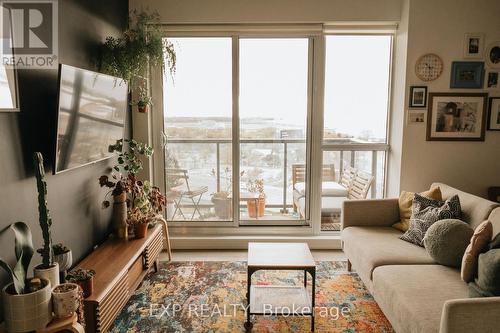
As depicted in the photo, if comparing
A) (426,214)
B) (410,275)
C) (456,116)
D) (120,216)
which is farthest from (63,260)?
(456,116)

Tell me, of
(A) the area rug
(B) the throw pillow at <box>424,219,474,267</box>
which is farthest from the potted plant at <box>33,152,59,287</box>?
(B) the throw pillow at <box>424,219,474,267</box>

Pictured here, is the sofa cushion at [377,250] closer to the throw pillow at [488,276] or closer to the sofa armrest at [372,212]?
the sofa armrest at [372,212]

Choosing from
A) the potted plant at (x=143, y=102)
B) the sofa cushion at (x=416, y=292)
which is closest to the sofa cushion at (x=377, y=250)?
the sofa cushion at (x=416, y=292)

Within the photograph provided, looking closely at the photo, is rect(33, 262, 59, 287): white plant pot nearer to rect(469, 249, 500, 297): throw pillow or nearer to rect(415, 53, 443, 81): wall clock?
rect(469, 249, 500, 297): throw pillow

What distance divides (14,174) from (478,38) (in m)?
4.06

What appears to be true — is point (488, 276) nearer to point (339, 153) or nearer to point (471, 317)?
point (471, 317)

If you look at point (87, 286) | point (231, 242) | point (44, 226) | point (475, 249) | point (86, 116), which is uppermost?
point (86, 116)

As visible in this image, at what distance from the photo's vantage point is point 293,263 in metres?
2.40

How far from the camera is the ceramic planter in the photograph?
67.6 inches

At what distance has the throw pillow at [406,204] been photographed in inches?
116

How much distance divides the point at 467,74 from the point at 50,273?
390 centimetres

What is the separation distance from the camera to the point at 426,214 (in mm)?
2715

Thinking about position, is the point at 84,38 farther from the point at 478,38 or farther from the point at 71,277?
the point at 478,38

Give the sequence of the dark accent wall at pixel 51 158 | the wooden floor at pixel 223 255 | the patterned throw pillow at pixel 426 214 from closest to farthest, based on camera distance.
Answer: the dark accent wall at pixel 51 158 < the patterned throw pillow at pixel 426 214 < the wooden floor at pixel 223 255
